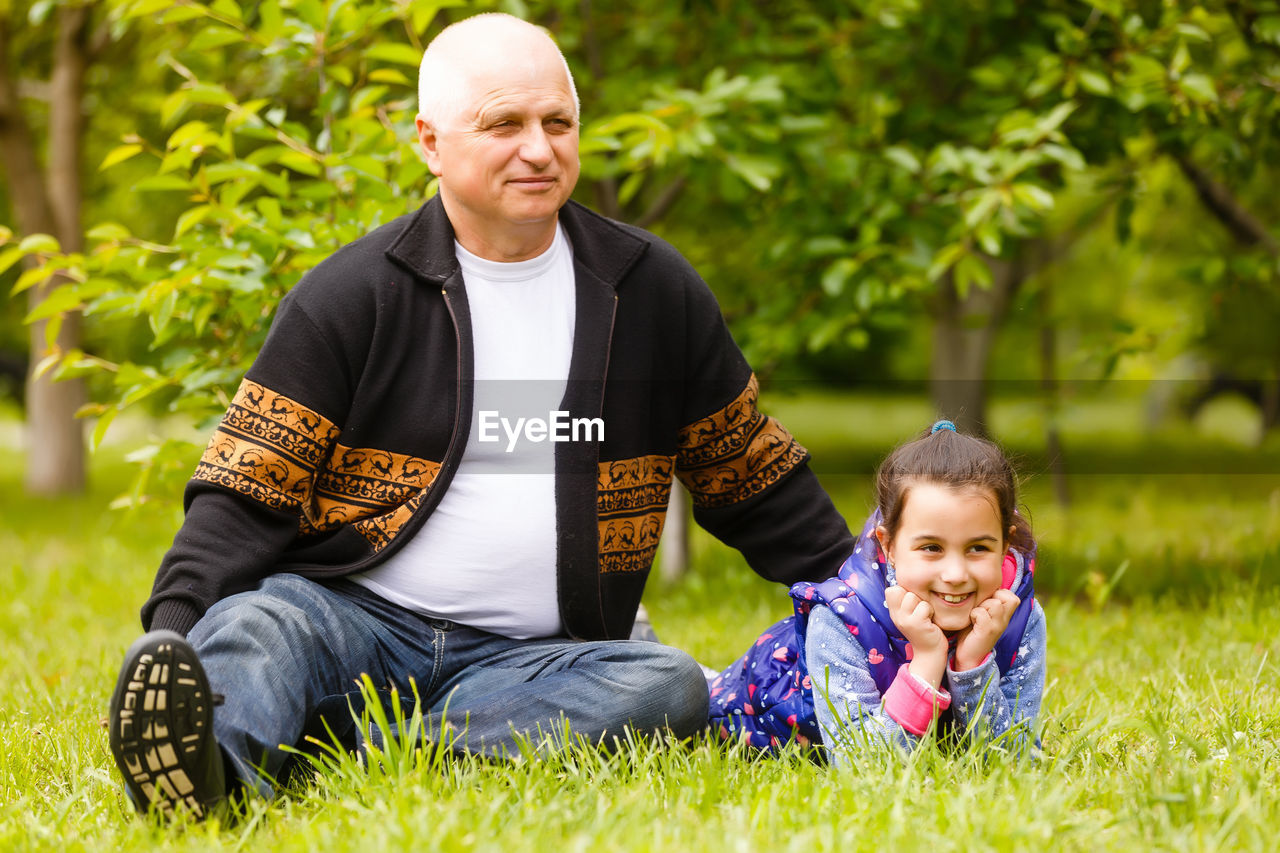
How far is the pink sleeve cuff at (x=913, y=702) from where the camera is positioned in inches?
88.8

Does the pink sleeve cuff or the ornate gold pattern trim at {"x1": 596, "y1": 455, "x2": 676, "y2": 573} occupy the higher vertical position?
the ornate gold pattern trim at {"x1": 596, "y1": 455, "x2": 676, "y2": 573}

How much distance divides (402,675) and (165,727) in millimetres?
678

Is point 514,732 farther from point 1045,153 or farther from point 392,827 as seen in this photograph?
point 1045,153

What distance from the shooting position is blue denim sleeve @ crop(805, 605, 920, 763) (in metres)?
2.25

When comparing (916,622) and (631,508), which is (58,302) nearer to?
(631,508)

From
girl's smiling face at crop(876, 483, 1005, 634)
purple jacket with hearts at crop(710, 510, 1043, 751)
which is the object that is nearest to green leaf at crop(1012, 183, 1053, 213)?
purple jacket with hearts at crop(710, 510, 1043, 751)

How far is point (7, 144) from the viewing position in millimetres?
9133

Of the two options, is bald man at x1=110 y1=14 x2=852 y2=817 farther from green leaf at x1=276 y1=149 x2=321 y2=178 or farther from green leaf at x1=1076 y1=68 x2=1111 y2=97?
green leaf at x1=1076 y1=68 x2=1111 y2=97

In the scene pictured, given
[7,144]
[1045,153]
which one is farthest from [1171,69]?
[7,144]

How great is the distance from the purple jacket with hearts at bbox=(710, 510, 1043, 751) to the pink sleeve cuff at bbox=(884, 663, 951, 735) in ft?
0.28

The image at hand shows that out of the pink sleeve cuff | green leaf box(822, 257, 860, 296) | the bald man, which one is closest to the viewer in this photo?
the pink sleeve cuff

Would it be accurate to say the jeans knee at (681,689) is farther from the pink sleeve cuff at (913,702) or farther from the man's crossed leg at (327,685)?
the pink sleeve cuff at (913,702)

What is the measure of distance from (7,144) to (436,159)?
798 cm

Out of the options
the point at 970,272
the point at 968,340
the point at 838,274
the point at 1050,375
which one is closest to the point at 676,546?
the point at 838,274
